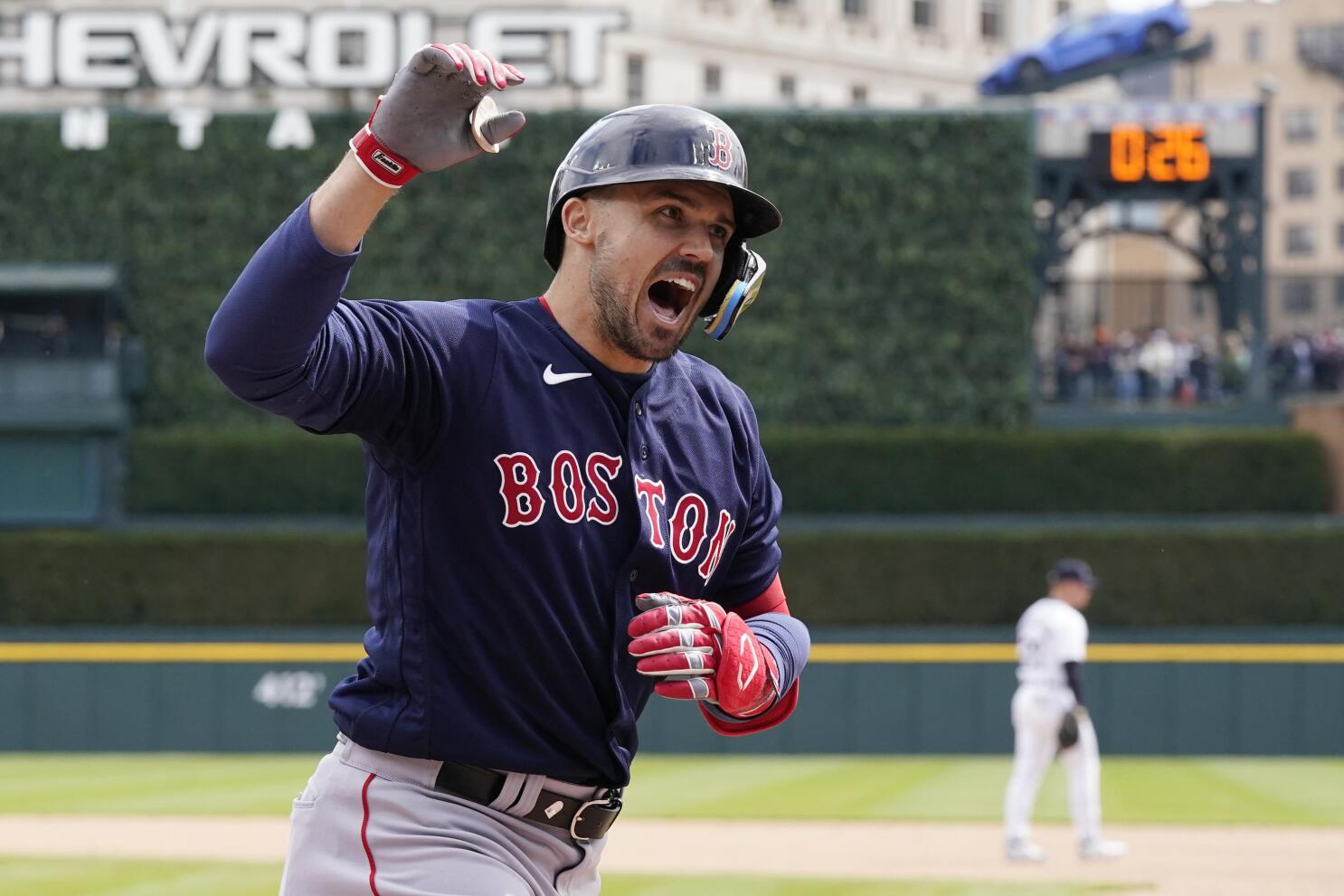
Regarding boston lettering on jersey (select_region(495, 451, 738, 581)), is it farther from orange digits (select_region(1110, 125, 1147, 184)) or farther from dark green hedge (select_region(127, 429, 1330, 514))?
orange digits (select_region(1110, 125, 1147, 184))

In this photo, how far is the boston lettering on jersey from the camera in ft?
9.78

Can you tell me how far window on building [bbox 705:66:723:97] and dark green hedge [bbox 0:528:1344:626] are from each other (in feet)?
90.2

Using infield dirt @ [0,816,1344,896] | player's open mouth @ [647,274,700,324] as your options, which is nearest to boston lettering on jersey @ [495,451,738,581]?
player's open mouth @ [647,274,700,324]

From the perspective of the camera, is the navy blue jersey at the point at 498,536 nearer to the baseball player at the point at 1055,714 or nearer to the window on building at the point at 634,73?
the baseball player at the point at 1055,714

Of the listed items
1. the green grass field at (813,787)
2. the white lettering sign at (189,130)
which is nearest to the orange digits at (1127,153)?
the green grass field at (813,787)

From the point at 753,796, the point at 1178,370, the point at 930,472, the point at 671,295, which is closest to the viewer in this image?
the point at 671,295

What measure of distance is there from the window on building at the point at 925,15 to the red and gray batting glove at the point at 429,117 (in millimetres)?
50084

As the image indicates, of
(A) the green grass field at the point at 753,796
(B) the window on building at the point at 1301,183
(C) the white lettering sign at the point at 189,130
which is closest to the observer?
(A) the green grass field at the point at 753,796

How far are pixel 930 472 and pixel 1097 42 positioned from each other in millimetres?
14978

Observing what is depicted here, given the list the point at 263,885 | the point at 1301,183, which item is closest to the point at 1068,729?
the point at 263,885

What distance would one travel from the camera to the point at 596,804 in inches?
123

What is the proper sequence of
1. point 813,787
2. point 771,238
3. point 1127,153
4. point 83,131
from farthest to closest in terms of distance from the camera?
point 1127,153 → point 83,131 → point 771,238 → point 813,787

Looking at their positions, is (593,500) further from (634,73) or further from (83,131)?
(634,73)

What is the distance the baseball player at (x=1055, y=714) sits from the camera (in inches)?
424
